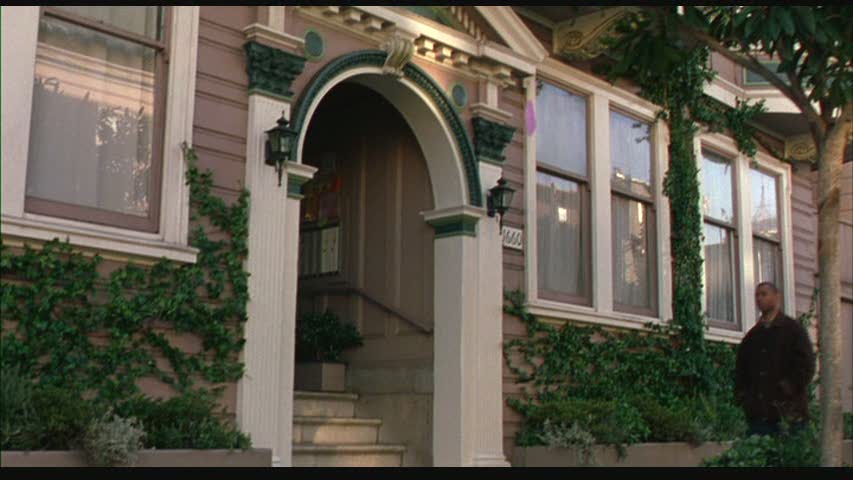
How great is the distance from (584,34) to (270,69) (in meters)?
4.11

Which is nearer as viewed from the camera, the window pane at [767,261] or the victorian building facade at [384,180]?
the victorian building facade at [384,180]

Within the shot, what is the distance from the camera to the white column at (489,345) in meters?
9.47

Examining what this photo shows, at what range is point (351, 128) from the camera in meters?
11.1

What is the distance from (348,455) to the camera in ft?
30.3

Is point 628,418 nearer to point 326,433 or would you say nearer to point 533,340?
point 533,340

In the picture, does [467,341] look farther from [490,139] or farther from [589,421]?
[490,139]

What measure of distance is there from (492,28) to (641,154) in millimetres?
2941

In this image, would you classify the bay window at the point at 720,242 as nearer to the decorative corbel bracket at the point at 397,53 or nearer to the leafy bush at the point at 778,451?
the decorative corbel bracket at the point at 397,53

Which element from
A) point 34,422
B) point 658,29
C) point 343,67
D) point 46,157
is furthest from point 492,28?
point 34,422

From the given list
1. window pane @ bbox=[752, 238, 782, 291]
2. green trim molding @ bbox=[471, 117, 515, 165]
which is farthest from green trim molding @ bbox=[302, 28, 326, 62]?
window pane @ bbox=[752, 238, 782, 291]

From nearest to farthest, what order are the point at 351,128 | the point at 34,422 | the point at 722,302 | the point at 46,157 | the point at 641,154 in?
the point at 34,422
the point at 46,157
the point at 351,128
the point at 641,154
the point at 722,302

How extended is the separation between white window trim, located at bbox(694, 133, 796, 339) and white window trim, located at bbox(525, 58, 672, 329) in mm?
868

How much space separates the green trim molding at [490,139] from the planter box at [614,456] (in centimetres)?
279

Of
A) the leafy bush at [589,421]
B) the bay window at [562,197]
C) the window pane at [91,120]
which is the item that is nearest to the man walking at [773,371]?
the leafy bush at [589,421]
